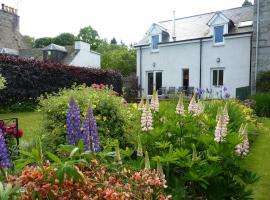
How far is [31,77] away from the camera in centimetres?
1773

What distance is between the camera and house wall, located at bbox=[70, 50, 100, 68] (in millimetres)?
33853

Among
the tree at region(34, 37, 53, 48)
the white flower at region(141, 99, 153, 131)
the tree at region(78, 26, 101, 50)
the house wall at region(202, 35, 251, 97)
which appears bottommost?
the white flower at region(141, 99, 153, 131)

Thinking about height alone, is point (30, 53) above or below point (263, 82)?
above

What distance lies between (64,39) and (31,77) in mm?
44067

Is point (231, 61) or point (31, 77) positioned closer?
point (31, 77)

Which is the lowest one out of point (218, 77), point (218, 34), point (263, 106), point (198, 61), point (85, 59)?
point (263, 106)

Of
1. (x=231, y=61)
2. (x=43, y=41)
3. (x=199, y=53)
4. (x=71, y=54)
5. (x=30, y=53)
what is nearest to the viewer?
(x=231, y=61)

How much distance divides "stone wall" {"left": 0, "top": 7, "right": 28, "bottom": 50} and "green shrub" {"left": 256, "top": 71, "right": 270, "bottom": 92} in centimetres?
2576

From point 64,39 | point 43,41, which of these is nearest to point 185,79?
point 64,39

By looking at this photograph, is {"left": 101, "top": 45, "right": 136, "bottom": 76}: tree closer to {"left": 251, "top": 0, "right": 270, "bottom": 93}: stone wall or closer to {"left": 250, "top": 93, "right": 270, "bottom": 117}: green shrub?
{"left": 251, "top": 0, "right": 270, "bottom": 93}: stone wall

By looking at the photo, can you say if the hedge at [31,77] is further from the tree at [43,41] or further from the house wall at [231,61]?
the tree at [43,41]

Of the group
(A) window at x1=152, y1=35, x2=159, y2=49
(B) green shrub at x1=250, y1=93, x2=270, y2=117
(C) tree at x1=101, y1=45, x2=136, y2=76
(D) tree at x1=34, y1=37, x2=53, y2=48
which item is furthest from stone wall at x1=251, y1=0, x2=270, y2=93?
(D) tree at x1=34, y1=37, x2=53, y2=48

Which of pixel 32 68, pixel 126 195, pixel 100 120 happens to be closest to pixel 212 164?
pixel 126 195

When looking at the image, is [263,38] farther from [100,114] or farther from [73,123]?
[73,123]
